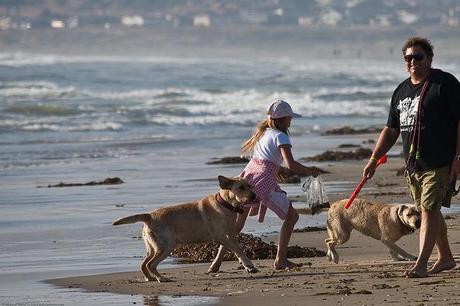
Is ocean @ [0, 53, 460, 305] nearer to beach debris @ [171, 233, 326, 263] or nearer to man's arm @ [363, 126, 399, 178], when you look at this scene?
beach debris @ [171, 233, 326, 263]

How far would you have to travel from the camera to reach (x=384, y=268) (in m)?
9.58

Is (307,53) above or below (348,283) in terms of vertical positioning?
below

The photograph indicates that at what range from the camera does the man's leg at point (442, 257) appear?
913 cm

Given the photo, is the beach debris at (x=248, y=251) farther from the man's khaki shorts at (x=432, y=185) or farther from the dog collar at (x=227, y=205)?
the man's khaki shorts at (x=432, y=185)

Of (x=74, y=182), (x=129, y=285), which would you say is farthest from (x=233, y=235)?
(x=74, y=182)

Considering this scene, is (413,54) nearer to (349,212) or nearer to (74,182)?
(349,212)

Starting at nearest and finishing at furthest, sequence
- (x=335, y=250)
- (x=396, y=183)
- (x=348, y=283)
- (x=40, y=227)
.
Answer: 1. (x=348, y=283)
2. (x=335, y=250)
3. (x=40, y=227)
4. (x=396, y=183)

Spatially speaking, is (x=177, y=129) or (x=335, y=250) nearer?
(x=335, y=250)

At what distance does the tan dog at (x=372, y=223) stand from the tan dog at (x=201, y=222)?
2.95 ft

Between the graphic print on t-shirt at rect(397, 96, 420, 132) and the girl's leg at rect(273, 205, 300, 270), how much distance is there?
1.28 m

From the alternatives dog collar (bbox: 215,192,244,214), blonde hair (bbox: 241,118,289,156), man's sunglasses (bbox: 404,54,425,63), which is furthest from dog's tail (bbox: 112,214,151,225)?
man's sunglasses (bbox: 404,54,425,63)

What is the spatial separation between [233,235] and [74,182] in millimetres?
7759

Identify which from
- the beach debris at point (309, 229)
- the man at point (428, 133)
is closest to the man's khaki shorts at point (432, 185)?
the man at point (428, 133)

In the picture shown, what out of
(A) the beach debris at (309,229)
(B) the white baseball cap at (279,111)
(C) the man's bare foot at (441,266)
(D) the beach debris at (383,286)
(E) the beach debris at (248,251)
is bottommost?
(A) the beach debris at (309,229)
